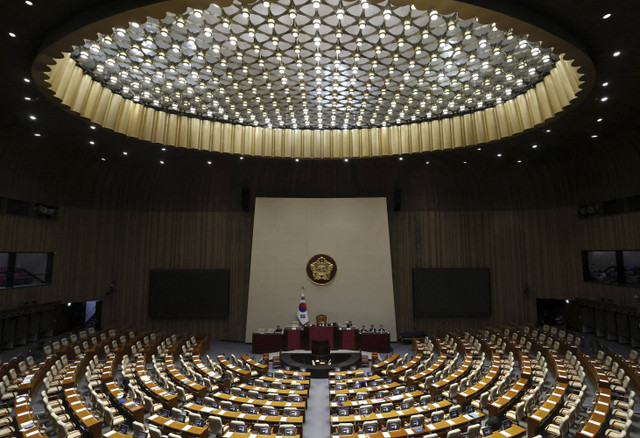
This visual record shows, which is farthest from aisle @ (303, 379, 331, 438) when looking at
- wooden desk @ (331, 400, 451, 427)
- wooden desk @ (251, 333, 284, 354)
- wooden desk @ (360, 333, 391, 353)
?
wooden desk @ (360, 333, 391, 353)

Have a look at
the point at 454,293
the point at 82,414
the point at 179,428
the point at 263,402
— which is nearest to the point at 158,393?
the point at 82,414

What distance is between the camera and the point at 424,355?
57.0 feet

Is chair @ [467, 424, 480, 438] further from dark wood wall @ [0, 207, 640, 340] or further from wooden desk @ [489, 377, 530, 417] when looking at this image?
dark wood wall @ [0, 207, 640, 340]

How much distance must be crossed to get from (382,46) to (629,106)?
30.3 feet

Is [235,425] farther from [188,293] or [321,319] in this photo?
[188,293]

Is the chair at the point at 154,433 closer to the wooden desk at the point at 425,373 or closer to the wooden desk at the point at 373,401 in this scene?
the wooden desk at the point at 373,401

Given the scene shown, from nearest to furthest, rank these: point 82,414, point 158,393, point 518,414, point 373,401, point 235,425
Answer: point 235,425 < point 82,414 < point 518,414 < point 373,401 < point 158,393

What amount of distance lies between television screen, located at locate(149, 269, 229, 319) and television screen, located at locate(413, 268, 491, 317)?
11.6 meters

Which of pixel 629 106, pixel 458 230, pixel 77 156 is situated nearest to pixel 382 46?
pixel 629 106

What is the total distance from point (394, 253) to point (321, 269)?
465cm

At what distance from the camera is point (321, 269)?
22.6 m

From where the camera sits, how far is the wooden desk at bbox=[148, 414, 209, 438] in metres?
9.17

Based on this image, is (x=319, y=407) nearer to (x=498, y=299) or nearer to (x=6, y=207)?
(x=498, y=299)

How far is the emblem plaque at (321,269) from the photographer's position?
22.5 metres
